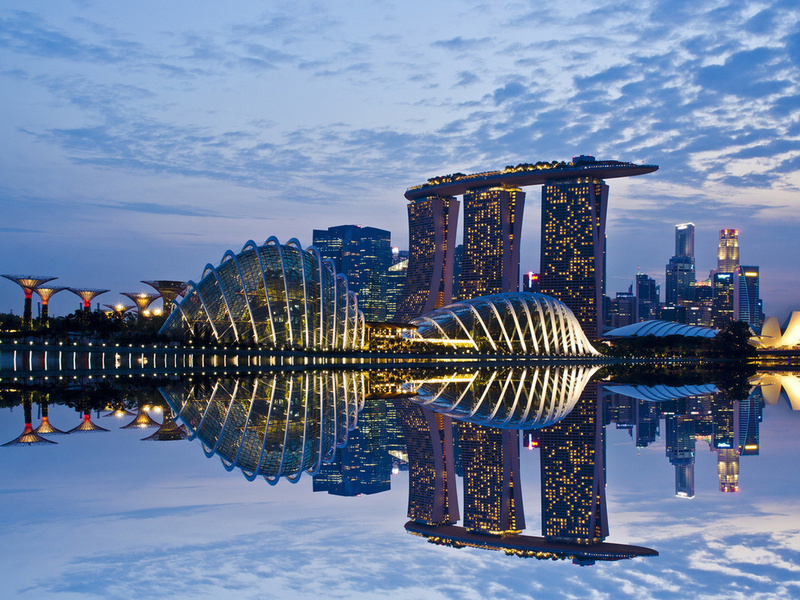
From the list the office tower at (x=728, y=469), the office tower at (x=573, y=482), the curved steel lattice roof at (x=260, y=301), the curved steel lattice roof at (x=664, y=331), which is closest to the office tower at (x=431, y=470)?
the office tower at (x=573, y=482)

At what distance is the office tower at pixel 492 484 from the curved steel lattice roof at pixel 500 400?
455 centimetres

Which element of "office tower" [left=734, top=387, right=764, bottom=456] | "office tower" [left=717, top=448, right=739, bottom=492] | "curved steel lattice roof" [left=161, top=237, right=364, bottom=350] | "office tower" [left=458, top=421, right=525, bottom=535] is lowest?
"office tower" [left=458, top=421, right=525, bottom=535]

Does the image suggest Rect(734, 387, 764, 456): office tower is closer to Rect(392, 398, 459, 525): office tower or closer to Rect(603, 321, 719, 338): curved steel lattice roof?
Rect(392, 398, 459, 525): office tower

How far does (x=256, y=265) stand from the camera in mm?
77938

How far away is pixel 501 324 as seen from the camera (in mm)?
116250

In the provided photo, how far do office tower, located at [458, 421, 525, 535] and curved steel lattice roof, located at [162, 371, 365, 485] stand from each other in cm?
387

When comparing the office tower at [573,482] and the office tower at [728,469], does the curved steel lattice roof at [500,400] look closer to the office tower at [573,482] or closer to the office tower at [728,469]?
the office tower at [573,482]

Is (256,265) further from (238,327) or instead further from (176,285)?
(176,285)

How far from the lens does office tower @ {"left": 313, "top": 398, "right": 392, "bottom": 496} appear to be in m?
19.2

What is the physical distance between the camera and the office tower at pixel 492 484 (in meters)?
17.8

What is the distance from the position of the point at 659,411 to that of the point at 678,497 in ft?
69.7

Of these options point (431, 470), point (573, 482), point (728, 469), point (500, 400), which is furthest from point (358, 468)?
point (500, 400)

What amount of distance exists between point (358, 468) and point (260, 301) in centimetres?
5747

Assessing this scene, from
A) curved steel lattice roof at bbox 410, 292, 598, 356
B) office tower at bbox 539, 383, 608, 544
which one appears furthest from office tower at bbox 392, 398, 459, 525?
curved steel lattice roof at bbox 410, 292, 598, 356
